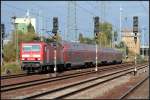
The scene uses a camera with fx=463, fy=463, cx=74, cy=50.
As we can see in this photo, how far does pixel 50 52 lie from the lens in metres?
43.2

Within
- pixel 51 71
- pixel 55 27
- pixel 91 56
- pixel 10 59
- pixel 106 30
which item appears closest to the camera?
pixel 55 27

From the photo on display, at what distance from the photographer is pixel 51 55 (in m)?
43.5

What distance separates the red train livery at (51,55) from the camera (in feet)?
135

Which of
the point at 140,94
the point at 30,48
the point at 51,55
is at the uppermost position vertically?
the point at 30,48

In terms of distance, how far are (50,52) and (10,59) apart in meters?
28.5

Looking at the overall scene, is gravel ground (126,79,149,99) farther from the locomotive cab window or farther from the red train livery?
the locomotive cab window

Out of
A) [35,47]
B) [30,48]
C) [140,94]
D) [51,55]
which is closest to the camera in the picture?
[140,94]

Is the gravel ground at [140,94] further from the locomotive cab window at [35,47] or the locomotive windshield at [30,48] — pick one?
the locomotive windshield at [30,48]

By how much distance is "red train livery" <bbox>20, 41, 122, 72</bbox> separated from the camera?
41.1 meters

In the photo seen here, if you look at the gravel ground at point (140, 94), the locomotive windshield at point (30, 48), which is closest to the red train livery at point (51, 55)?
the locomotive windshield at point (30, 48)

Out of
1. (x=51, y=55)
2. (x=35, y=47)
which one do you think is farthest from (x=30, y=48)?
(x=51, y=55)

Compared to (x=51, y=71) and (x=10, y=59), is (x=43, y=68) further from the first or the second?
(x=10, y=59)

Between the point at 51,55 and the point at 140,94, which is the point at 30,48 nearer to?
the point at 51,55

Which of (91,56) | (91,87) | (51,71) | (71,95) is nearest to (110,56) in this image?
(91,56)
